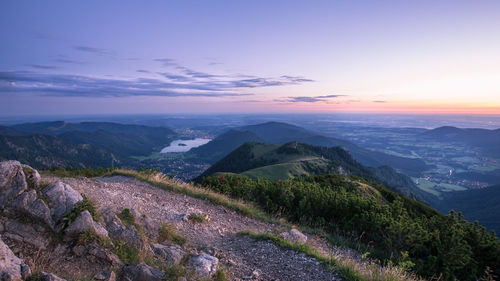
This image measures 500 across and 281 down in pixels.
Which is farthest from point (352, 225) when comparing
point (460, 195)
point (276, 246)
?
point (460, 195)

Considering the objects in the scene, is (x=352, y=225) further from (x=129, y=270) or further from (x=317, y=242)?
(x=129, y=270)

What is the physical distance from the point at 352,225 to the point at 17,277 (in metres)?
12.4

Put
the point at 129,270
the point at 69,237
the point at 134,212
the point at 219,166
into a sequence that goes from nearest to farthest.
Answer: the point at 129,270 → the point at 69,237 → the point at 134,212 → the point at 219,166

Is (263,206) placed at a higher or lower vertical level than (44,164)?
higher

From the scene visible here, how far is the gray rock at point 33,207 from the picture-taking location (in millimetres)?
5445

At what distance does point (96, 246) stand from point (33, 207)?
1.93 meters

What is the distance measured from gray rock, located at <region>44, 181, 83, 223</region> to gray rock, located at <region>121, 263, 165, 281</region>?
7.64 ft

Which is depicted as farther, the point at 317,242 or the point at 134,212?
the point at 317,242

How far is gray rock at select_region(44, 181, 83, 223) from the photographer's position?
5.67 m

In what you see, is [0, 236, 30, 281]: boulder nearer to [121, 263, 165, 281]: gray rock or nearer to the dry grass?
[121, 263, 165, 281]: gray rock

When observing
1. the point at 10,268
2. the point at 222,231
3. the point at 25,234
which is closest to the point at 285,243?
the point at 222,231

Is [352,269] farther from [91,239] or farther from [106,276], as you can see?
[91,239]

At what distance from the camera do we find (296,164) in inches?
3457

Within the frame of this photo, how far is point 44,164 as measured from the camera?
146m
